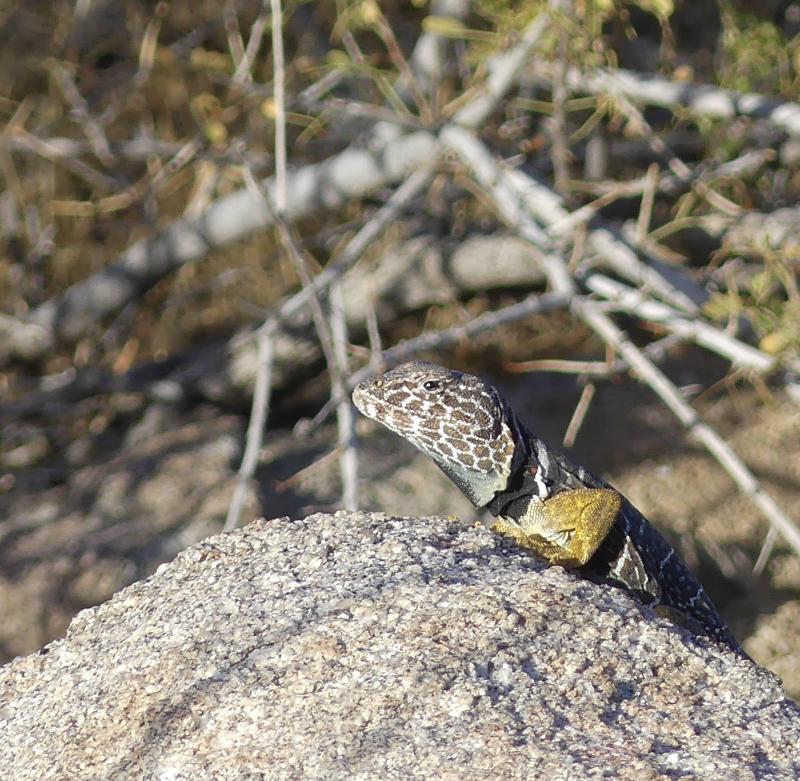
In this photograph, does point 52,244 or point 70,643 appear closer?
point 70,643

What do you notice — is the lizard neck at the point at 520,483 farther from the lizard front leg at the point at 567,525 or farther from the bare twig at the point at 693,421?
the bare twig at the point at 693,421

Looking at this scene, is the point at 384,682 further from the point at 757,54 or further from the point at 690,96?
the point at 757,54

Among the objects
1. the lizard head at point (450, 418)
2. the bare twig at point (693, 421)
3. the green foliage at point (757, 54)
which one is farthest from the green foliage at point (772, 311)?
the lizard head at point (450, 418)

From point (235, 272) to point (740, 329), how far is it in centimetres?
349

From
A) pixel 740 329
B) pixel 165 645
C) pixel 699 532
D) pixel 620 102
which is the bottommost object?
pixel 699 532

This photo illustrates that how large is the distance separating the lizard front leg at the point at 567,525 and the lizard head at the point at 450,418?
0.16 metres

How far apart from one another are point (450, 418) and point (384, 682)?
58.0 inches

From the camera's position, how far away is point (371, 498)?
289 inches

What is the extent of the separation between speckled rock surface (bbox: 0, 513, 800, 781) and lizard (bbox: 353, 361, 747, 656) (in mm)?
616

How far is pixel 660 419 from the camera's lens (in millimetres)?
8422

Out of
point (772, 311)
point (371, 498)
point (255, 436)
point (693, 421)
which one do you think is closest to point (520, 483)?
point (693, 421)

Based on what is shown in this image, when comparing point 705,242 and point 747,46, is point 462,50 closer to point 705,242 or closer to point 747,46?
point 747,46

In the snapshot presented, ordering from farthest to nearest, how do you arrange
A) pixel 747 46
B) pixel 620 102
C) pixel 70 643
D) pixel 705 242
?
pixel 705 242, pixel 747 46, pixel 620 102, pixel 70 643

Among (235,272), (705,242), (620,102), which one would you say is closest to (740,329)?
(620,102)
